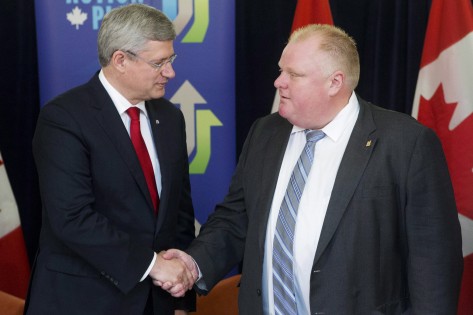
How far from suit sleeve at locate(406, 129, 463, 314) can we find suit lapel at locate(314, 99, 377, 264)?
0.16 meters

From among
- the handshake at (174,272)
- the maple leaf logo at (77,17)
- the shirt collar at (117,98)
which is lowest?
the handshake at (174,272)

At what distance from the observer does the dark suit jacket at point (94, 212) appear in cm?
277

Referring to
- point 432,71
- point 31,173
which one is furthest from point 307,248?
point 31,173

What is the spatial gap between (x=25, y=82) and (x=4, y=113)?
8.3 inches

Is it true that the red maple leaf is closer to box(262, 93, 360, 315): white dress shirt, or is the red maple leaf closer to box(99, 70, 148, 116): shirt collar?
box(262, 93, 360, 315): white dress shirt

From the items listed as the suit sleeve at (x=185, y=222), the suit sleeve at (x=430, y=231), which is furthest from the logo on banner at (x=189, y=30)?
the suit sleeve at (x=430, y=231)

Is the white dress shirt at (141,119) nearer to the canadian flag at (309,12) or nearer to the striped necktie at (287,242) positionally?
the striped necktie at (287,242)

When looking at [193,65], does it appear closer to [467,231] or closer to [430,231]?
[467,231]

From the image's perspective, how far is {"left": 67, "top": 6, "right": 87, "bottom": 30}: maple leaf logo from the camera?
4.12m

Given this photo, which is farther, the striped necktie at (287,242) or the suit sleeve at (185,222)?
the suit sleeve at (185,222)

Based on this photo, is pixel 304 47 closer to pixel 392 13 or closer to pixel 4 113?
pixel 392 13

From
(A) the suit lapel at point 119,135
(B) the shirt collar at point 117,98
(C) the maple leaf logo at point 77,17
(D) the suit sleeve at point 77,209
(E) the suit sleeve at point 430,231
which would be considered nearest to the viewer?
(E) the suit sleeve at point 430,231

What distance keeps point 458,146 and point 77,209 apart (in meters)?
2.26

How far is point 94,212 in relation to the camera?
9.11 feet
